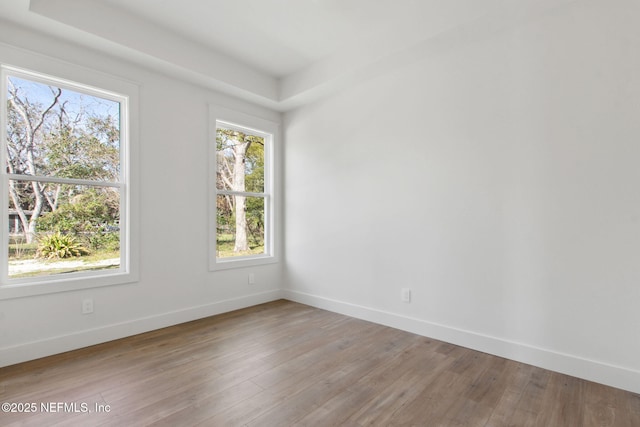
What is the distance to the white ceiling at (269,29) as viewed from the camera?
246 centimetres

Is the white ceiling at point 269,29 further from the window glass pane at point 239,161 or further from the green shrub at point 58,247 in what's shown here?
the green shrub at point 58,247

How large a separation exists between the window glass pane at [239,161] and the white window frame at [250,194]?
0.25 ft

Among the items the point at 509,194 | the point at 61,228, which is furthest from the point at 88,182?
the point at 509,194

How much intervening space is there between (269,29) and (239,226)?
2271 mm

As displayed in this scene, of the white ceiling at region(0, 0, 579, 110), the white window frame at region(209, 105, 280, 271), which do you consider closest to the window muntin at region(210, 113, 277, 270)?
the white window frame at region(209, 105, 280, 271)

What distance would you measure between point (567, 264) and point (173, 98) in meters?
3.87

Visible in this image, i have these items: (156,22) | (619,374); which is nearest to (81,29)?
(156,22)

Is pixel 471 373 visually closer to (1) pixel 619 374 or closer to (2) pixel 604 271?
(1) pixel 619 374

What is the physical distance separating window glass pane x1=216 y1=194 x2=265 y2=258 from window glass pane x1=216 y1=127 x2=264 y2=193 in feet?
0.53

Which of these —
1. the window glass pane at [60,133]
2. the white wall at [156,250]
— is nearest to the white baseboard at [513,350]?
the white wall at [156,250]

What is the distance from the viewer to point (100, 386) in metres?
2.10

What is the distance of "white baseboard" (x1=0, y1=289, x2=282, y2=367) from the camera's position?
2445 millimetres

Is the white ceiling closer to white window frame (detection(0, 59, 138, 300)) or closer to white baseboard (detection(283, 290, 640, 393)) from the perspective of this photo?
white window frame (detection(0, 59, 138, 300))

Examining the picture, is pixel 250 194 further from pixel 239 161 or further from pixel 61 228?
pixel 61 228
